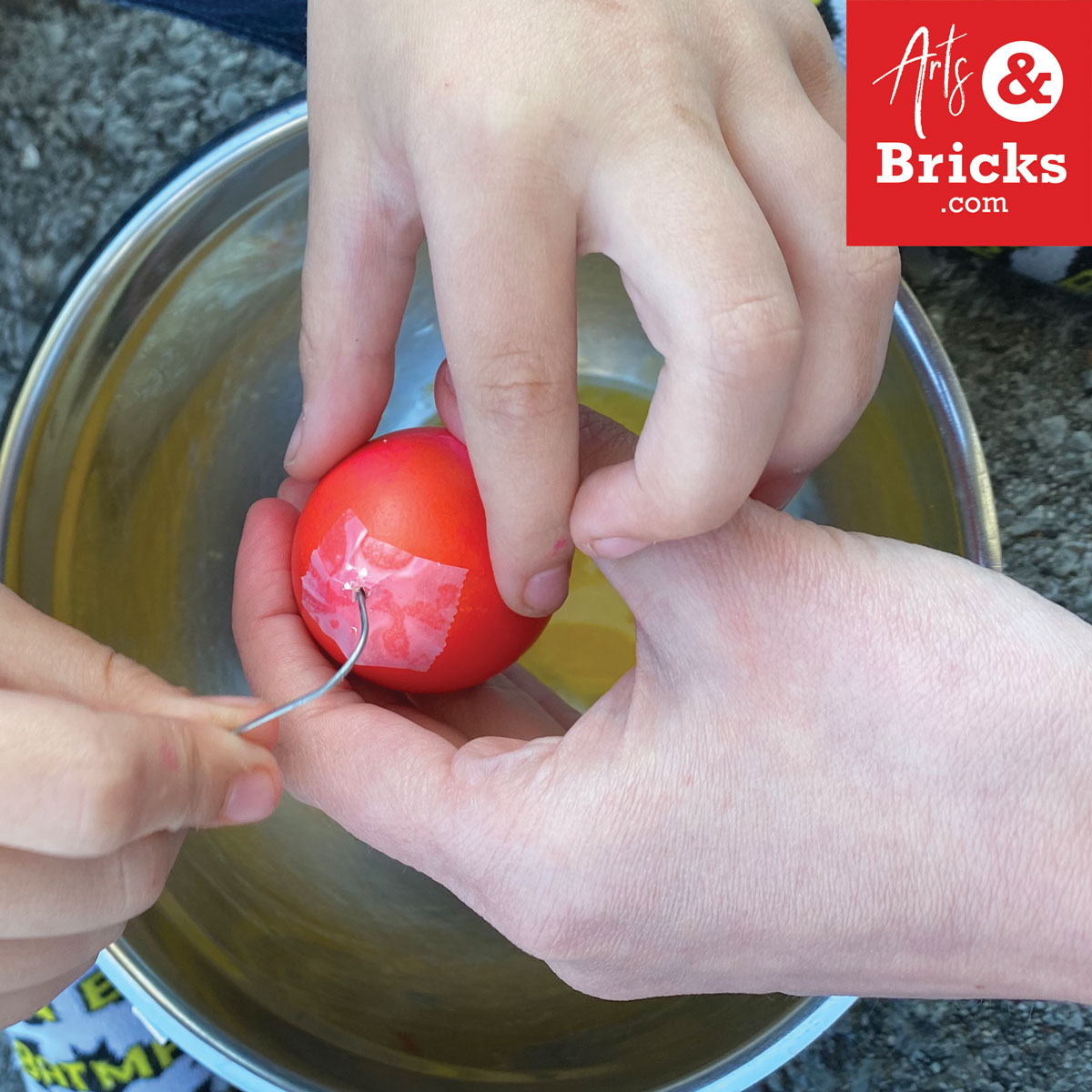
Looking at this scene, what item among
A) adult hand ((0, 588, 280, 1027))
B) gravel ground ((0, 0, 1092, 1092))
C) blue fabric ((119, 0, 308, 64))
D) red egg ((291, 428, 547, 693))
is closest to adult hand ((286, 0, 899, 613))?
red egg ((291, 428, 547, 693))

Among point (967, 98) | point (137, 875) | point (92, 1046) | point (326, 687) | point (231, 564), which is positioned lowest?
point (92, 1046)

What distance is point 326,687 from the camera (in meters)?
0.66

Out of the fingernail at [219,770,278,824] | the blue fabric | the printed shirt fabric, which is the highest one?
the blue fabric

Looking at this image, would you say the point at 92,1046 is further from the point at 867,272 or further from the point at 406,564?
the point at 867,272

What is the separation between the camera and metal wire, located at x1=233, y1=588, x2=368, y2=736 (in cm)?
61

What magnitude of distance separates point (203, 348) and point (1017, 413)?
3.14 feet

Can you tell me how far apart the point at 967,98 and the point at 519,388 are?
0.49 metres

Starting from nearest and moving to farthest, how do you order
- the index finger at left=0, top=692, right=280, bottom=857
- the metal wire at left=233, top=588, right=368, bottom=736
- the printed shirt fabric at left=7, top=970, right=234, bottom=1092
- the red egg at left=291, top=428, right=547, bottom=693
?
the index finger at left=0, top=692, right=280, bottom=857, the metal wire at left=233, top=588, right=368, bottom=736, the red egg at left=291, top=428, right=547, bottom=693, the printed shirt fabric at left=7, top=970, right=234, bottom=1092

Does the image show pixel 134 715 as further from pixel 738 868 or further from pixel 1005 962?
pixel 1005 962

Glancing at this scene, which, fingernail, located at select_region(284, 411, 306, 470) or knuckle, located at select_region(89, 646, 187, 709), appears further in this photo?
fingernail, located at select_region(284, 411, 306, 470)

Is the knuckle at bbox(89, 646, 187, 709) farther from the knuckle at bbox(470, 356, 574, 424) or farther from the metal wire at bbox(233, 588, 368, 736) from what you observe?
the knuckle at bbox(470, 356, 574, 424)

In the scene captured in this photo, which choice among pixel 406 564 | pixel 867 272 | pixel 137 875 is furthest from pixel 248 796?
pixel 867 272

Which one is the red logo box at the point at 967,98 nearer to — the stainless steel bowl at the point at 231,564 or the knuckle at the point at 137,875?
the stainless steel bowl at the point at 231,564

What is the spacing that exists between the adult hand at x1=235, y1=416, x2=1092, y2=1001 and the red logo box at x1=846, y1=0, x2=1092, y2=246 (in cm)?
33
